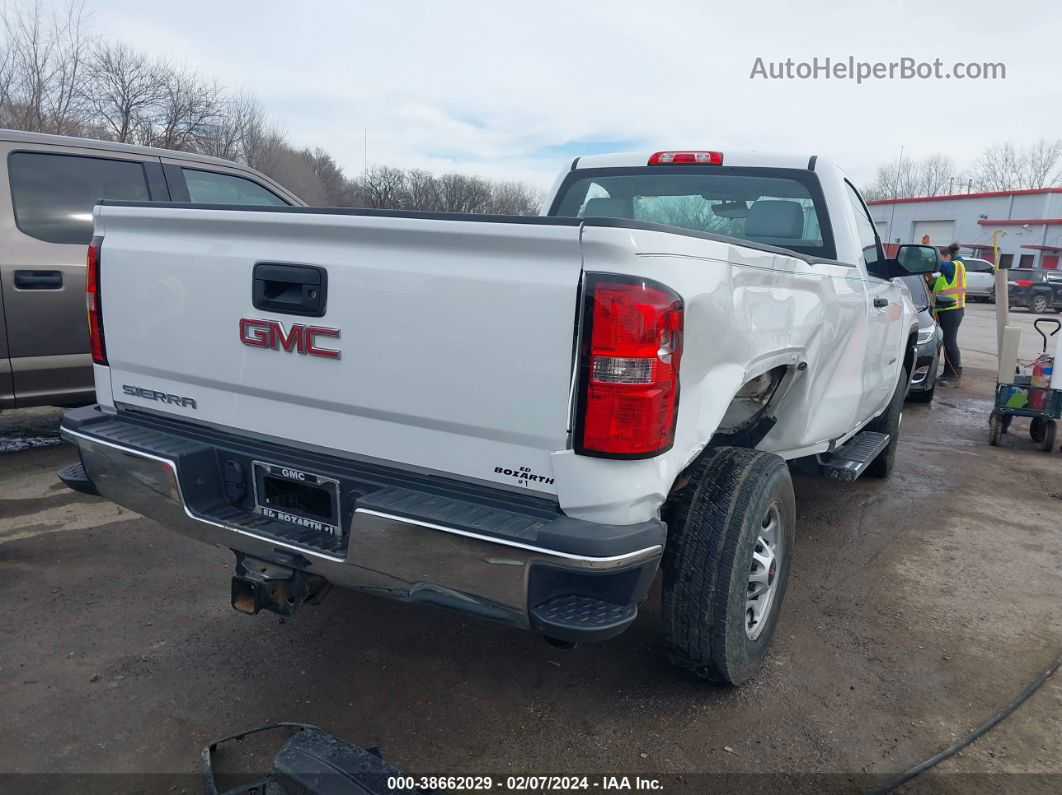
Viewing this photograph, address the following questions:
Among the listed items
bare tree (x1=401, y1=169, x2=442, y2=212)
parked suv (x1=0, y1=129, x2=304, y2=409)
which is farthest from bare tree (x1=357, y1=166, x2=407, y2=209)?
parked suv (x1=0, y1=129, x2=304, y2=409)

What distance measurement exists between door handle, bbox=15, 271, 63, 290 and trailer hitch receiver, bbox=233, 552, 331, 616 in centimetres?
331

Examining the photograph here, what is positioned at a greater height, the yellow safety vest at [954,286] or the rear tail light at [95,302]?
the yellow safety vest at [954,286]

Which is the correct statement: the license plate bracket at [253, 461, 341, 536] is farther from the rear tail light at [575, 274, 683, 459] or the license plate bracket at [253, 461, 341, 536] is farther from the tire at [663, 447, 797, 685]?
the tire at [663, 447, 797, 685]

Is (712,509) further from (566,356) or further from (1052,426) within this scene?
(1052,426)

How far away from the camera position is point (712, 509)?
8.16 feet

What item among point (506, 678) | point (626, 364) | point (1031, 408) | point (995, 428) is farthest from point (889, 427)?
point (626, 364)

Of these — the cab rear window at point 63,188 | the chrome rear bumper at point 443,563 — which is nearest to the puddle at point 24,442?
the cab rear window at point 63,188

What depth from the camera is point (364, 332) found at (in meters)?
2.24

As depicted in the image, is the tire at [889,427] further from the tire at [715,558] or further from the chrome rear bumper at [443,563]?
the chrome rear bumper at [443,563]

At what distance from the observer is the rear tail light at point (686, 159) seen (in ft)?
13.3

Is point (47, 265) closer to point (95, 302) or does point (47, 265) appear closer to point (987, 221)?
point (95, 302)

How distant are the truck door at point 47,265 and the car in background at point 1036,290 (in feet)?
91.3

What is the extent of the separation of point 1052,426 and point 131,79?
25.2 m

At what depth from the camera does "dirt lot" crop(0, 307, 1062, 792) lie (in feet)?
8.05
